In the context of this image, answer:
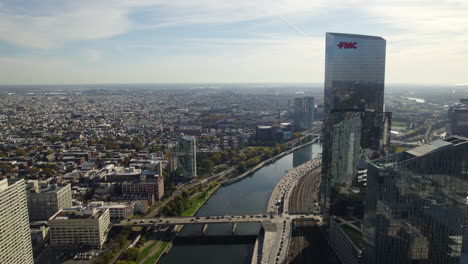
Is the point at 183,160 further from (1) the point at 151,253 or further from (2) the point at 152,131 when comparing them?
(2) the point at 152,131

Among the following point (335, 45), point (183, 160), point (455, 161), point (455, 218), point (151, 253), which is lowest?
point (151, 253)

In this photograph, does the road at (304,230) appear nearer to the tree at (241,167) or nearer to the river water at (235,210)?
the river water at (235,210)

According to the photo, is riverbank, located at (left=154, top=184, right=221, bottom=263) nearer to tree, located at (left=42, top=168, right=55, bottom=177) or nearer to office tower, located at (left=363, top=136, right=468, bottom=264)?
office tower, located at (left=363, top=136, right=468, bottom=264)

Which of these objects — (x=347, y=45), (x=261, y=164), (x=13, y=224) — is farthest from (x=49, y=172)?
(x=347, y=45)

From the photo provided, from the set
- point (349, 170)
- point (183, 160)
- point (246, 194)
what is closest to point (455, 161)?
point (349, 170)

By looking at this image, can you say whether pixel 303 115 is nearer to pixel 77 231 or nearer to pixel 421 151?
pixel 77 231

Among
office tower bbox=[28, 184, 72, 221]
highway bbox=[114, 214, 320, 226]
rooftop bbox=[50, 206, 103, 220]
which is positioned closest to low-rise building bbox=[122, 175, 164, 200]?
highway bbox=[114, 214, 320, 226]
